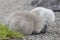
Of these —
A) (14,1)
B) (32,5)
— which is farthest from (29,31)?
(14,1)

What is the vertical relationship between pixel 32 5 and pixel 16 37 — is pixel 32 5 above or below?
above

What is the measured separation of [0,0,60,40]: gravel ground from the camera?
5605mm

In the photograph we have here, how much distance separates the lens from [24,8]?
10.0 meters

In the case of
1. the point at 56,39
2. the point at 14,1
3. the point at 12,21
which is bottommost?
the point at 56,39

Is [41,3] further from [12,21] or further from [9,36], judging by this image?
→ [9,36]

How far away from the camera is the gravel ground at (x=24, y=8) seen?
221 inches

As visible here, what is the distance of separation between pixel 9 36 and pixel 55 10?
214 inches

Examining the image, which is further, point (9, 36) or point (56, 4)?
point (56, 4)

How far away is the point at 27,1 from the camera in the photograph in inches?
461

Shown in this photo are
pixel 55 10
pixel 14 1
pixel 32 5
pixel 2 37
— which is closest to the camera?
pixel 2 37

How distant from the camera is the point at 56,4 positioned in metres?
9.92

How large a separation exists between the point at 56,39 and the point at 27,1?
21.0 ft

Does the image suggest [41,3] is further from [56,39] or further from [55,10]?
[56,39]

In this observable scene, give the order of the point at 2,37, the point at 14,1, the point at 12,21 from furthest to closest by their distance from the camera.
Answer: the point at 14,1
the point at 12,21
the point at 2,37
